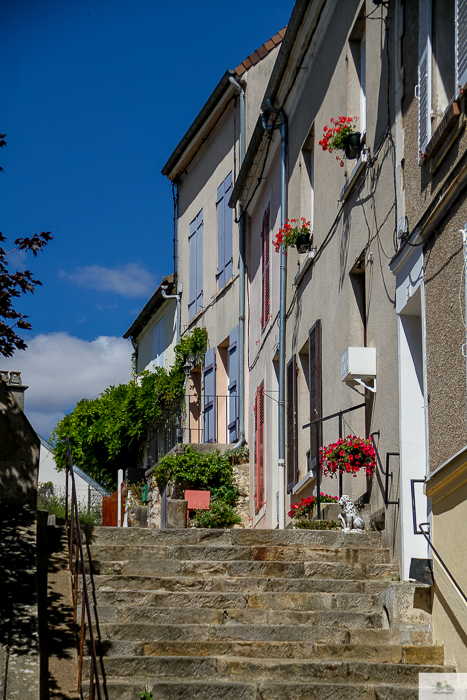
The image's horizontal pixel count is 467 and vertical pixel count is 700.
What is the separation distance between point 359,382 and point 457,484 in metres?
2.77

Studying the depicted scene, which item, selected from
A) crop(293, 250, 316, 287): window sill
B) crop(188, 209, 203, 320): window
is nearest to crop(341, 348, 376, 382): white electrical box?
crop(293, 250, 316, 287): window sill

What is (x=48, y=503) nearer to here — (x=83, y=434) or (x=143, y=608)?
(x=143, y=608)

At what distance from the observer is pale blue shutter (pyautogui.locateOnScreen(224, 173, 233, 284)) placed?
19.3 m

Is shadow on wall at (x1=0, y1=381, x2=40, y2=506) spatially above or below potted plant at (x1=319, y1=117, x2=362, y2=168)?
below

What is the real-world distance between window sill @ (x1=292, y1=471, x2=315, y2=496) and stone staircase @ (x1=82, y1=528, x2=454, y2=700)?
9.74 feet

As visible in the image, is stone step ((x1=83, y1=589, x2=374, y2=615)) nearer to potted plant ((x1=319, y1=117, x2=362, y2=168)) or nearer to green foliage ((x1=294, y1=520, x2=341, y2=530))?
green foliage ((x1=294, y1=520, x2=341, y2=530))

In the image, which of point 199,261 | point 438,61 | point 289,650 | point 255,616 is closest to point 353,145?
point 438,61

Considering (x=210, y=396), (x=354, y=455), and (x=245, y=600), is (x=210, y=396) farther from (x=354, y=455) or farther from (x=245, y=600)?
(x=245, y=600)

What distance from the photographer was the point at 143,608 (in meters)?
6.79

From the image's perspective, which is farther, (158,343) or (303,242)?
(158,343)

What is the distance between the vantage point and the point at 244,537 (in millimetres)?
8266

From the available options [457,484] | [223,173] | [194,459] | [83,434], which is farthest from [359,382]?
[83,434]

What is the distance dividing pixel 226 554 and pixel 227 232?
12.4 metres

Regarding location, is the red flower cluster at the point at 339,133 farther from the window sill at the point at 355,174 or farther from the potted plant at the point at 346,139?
the window sill at the point at 355,174
